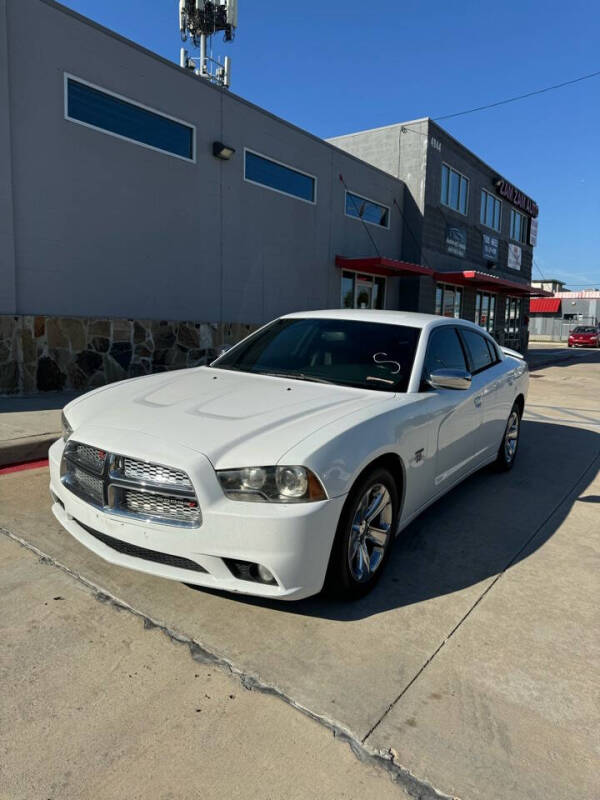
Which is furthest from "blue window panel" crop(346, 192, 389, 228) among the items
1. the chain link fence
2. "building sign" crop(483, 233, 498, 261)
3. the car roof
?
the chain link fence

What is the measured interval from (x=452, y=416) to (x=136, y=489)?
2252 millimetres

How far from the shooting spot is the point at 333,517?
268cm

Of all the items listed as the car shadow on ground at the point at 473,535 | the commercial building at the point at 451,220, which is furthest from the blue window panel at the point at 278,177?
the car shadow on ground at the point at 473,535

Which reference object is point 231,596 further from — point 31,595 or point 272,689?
point 31,595

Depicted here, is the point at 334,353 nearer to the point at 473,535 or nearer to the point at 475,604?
the point at 473,535

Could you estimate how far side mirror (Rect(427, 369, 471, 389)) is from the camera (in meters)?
3.65

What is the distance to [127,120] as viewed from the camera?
32.1ft

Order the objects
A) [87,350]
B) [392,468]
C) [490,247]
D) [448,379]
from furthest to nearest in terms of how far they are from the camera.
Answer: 1. [490,247]
2. [87,350]
3. [448,379]
4. [392,468]

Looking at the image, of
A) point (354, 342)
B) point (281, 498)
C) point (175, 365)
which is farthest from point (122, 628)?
point (175, 365)

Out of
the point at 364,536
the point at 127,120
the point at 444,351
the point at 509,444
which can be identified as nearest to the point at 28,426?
the point at 444,351

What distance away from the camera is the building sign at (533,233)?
98.9ft

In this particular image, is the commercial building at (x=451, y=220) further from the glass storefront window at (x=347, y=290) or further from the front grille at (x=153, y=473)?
the front grille at (x=153, y=473)

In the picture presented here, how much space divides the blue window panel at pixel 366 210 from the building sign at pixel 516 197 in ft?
31.7

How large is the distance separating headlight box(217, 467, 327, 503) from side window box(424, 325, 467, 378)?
5.08ft
